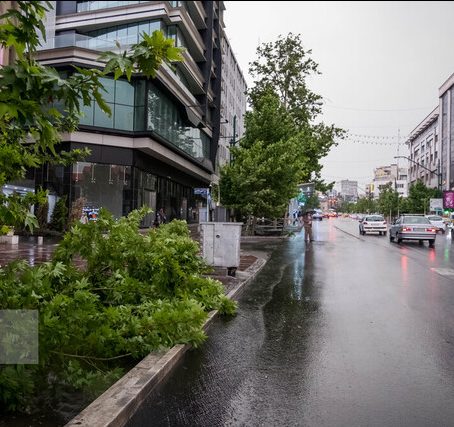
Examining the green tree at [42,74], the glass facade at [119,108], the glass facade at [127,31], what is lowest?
the green tree at [42,74]

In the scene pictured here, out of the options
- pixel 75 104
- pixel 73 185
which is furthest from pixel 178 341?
pixel 73 185


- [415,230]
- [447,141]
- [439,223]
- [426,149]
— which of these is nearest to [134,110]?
[415,230]

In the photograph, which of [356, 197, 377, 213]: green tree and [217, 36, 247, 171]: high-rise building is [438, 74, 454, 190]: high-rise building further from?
[356, 197, 377, 213]: green tree

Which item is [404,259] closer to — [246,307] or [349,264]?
[349,264]

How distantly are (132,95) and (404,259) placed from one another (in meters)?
20.1

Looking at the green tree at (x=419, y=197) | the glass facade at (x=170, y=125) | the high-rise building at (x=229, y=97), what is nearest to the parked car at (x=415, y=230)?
the glass facade at (x=170, y=125)

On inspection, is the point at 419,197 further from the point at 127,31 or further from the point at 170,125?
the point at 127,31

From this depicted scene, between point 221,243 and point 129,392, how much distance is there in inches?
283

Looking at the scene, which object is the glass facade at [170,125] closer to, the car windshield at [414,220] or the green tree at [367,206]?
the car windshield at [414,220]

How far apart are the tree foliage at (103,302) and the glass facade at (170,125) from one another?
23472mm

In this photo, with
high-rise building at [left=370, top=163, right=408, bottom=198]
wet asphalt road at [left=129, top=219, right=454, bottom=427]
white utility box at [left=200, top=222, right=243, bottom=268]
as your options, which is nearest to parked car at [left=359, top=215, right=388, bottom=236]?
white utility box at [left=200, top=222, right=243, bottom=268]

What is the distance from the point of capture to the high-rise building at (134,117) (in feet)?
90.3

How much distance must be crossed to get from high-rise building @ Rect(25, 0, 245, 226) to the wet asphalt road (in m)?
17.1

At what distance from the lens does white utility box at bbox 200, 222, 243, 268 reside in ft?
35.7
